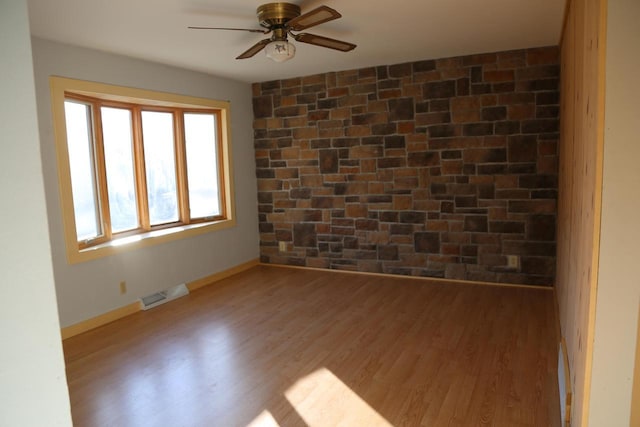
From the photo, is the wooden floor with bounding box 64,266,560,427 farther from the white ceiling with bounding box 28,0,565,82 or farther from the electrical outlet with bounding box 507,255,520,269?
the white ceiling with bounding box 28,0,565,82

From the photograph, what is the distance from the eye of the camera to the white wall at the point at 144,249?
136 inches

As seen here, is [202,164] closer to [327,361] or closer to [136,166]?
[136,166]

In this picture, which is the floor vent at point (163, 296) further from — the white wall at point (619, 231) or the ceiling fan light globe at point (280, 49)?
the white wall at point (619, 231)

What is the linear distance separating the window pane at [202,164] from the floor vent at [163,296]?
0.95 meters

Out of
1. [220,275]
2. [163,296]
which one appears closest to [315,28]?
[163,296]

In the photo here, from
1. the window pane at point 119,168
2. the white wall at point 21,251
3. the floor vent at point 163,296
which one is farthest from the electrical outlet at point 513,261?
the white wall at point 21,251

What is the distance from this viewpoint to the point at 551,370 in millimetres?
2770

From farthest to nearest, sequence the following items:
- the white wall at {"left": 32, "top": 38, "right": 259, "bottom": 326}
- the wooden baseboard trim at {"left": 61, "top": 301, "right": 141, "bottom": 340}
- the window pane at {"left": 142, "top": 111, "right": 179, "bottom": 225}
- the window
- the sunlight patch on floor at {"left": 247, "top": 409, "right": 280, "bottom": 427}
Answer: the window pane at {"left": 142, "top": 111, "right": 179, "bottom": 225}
the window
the wooden baseboard trim at {"left": 61, "top": 301, "right": 141, "bottom": 340}
the white wall at {"left": 32, "top": 38, "right": 259, "bottom": 326}
the sunlight patch on floor at {"left": 247, "top": 409, "right": 280, "bottom": 427}

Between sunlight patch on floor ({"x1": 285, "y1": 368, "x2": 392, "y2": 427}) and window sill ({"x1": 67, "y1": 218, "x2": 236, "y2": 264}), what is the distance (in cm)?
225

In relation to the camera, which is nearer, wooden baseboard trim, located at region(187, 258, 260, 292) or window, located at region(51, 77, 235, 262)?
window, located at region(51, 77, 235, 262)

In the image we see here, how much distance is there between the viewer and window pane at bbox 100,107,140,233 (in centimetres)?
427

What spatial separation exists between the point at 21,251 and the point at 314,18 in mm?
2196

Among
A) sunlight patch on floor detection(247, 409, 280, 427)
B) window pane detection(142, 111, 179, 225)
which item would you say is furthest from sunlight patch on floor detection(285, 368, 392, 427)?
window pane detection(142, 111, 179, 225)

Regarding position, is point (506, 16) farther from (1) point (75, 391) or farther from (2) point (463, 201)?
(1) point (75, 391)
